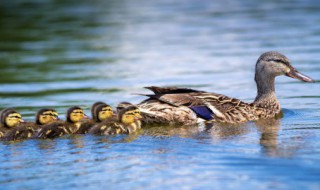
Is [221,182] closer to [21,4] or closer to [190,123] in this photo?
[190,123]

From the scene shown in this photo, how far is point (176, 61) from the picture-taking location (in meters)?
17.9

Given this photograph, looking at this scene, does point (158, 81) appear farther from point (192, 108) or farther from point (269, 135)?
point (269, 135)

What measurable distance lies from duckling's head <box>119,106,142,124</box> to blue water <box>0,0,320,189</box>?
0.30m

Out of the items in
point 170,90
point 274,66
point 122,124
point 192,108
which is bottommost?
point 122,124

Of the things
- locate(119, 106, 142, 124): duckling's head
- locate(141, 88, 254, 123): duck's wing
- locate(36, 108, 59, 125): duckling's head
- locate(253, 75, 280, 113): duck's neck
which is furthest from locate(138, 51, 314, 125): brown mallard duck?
locate(36, 108, 59, 125): duckling's head

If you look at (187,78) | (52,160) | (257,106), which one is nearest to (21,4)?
(187,78)

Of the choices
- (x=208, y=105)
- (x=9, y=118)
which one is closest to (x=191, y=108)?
(x=208, y=105)

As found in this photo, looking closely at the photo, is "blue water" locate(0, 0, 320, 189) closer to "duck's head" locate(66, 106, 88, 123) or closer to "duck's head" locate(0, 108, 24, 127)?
"duck's head" locate(66, 106, 88, 123)

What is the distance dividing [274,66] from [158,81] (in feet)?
11.6

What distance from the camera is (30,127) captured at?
10625 millimetres

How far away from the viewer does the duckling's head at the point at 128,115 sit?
35.5ft

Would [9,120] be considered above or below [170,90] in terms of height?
below

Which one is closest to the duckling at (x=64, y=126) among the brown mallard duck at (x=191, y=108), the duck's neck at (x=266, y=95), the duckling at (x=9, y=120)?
the duckling at (x=9, y=120)

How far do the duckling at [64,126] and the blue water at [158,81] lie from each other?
14 cm
